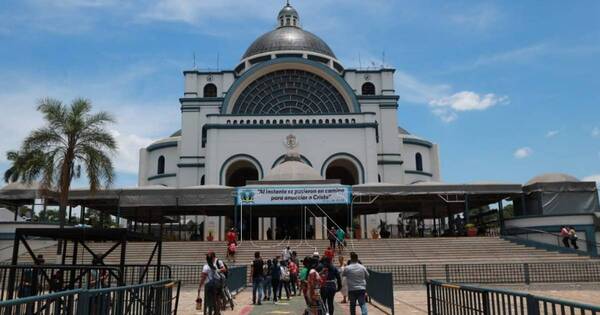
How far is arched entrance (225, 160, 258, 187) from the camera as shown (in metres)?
45.4

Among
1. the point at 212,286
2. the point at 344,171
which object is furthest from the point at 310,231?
the point at 212,286

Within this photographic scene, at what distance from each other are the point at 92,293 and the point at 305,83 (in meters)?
44.5

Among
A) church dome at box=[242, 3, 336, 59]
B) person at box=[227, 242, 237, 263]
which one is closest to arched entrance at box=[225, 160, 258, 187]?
church dome at box=[242, 3, 336, 59]

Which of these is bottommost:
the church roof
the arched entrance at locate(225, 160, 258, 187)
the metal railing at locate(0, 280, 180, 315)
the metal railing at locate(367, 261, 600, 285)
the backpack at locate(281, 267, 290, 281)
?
the metal railing at locate(367, 261, 600, 285)

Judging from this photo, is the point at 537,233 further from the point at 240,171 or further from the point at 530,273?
the point at 240,171

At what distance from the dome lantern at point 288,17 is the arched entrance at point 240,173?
22965 millimetres

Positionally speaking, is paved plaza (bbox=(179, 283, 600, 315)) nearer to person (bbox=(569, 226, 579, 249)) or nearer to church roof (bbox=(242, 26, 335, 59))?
person (bbox=(569, 226, 579, 249))

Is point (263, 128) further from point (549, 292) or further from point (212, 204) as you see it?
point (549, 292)

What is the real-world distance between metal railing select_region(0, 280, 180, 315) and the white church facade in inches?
1343

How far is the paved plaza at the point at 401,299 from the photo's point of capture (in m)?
12.3

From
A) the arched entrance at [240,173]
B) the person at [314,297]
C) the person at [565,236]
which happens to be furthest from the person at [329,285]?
the arched entrance at [240,173]

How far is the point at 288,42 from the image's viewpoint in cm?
5553

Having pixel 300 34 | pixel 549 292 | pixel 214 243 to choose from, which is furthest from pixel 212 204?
pixel 300 34

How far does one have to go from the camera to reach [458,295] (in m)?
7.81
